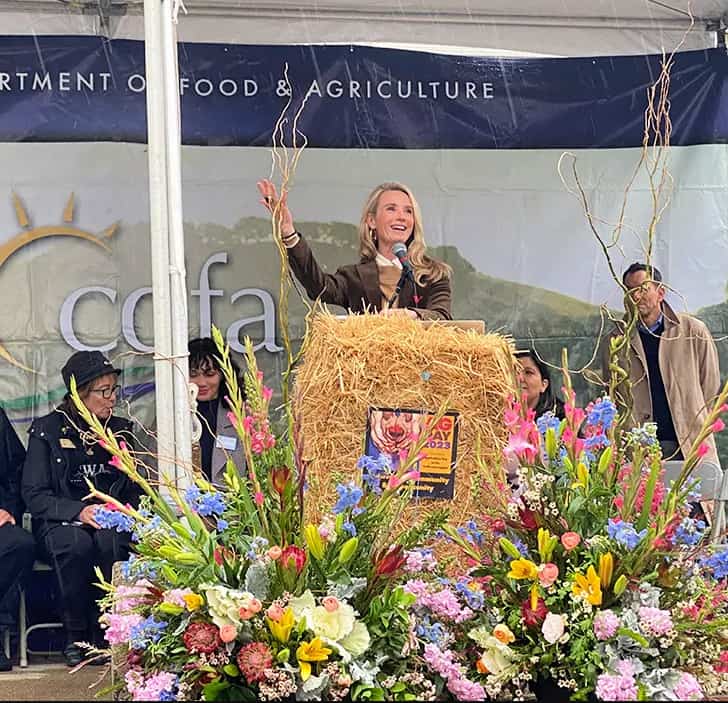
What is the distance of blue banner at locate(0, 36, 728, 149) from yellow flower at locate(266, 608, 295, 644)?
2954mm

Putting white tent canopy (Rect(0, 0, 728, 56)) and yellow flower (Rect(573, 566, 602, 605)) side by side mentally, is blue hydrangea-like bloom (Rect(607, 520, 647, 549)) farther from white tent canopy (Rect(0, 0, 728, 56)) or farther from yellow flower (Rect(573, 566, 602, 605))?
white tent canopy (Rect(0, 0, 728, 56))

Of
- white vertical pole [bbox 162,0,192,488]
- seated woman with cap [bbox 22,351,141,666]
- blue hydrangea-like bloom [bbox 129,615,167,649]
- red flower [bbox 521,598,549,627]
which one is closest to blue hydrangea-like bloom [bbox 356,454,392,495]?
red flower [bbox 521,598,549,627]

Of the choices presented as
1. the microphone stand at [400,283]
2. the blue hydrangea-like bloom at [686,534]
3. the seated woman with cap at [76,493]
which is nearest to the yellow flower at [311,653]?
the blue hydrangea-like bloom at [686,534]

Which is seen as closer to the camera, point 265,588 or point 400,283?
point 265,588

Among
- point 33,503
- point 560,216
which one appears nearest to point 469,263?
point 560,216

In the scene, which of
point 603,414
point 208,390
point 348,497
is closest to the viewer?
point 348,497

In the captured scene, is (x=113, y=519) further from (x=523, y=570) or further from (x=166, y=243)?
(x=166, y=243)

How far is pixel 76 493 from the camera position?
4117mm

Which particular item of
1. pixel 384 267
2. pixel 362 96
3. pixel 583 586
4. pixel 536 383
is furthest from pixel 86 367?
pixel 583 586

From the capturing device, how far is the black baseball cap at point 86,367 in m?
4.16

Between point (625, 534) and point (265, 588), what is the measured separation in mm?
641

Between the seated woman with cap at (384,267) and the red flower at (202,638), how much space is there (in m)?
2.52

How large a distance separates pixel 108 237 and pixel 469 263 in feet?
4.92

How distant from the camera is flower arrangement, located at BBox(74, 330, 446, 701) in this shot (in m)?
1.81
